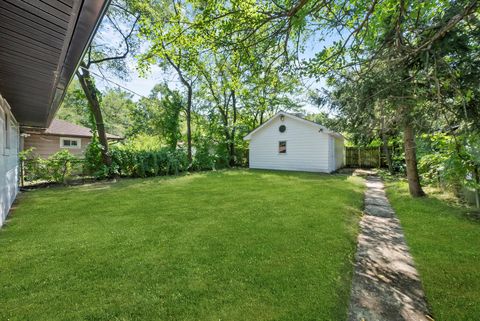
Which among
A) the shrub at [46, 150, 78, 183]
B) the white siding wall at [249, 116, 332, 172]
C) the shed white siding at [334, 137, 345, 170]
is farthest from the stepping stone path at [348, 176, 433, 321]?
the shed white siding at [334, 137, 345, 170]

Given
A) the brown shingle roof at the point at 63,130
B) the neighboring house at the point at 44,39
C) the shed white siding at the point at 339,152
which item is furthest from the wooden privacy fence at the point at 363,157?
the brown shingle roof at the point at 63,130

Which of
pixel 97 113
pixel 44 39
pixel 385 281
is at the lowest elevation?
pixel 385 281

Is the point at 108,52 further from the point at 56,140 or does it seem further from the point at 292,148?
the point at 292,148

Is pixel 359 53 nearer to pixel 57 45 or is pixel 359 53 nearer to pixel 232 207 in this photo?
pixel 57 45

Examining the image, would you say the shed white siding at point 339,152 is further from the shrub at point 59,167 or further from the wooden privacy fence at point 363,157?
the shrub at point 59,167

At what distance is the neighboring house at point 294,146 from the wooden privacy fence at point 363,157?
49.7 inches

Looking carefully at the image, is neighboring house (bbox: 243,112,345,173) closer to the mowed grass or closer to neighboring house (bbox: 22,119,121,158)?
the mowed grass

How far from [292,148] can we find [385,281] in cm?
1298

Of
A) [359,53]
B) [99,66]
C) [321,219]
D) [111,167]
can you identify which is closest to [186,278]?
[321,219]

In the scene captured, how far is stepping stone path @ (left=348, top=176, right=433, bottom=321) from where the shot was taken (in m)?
2.26

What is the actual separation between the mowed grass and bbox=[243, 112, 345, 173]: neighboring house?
8626mm

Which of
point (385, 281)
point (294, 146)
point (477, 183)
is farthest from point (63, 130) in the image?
point (477, 183)

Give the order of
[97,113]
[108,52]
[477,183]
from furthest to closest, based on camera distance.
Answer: [108,52] → [97,113] → [477,183]

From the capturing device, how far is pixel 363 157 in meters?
18.0
